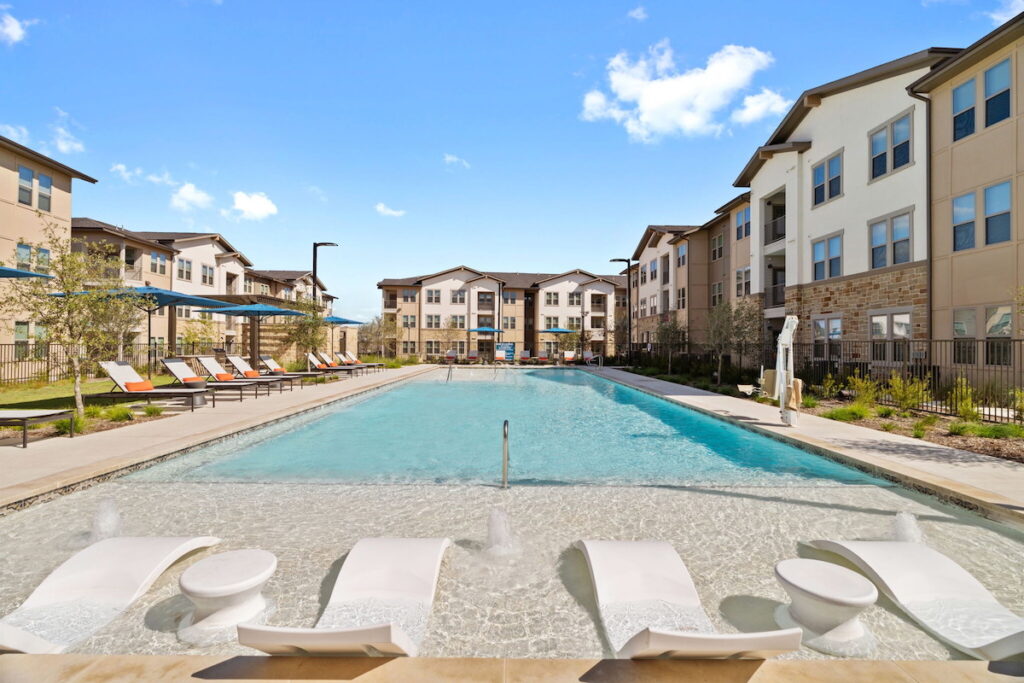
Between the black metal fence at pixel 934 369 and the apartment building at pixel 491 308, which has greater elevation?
the apartment building at pixel 491 308

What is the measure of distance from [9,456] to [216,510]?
157 inches

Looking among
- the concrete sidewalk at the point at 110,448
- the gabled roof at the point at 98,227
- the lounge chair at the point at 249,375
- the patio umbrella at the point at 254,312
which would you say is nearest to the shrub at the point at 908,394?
the concrete sidewalk at the point at 110,448

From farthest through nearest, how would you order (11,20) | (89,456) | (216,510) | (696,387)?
(696,387), (11,20), (89,456), (216,510)

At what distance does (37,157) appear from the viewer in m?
21.3

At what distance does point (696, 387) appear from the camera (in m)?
19.2

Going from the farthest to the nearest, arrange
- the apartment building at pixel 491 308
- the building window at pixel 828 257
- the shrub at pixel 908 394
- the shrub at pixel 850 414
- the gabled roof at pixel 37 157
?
1. the apartment building at pixel 491 308
2. the gabled roof at pixel 37 157
3. the building window at pixel 828 257
4. the shrub at pixel 908 394
5. the shrub at pixel 850 414

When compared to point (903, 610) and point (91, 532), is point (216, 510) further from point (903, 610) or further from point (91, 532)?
point (903, 610)

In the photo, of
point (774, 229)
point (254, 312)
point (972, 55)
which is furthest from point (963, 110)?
point (254, 312)

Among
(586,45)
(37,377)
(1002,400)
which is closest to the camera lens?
(1002,400)

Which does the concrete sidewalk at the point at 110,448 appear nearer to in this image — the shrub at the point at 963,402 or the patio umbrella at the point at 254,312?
the patio umbrella at the point at 254,312

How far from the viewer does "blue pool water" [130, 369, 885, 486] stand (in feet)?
24.4

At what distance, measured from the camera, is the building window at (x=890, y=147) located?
50.0 ft

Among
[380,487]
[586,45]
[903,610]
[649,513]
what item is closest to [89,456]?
[380,487]

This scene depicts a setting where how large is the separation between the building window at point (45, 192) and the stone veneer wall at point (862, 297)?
31.2 meters
